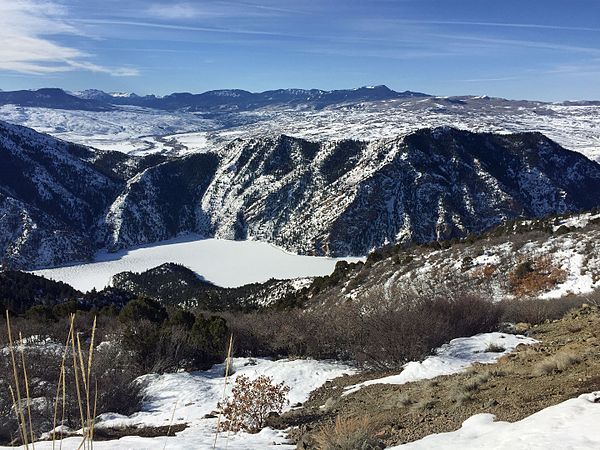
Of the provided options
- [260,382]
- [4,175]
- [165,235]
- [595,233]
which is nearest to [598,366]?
[260,382]

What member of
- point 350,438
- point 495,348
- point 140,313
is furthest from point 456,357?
point 140,313

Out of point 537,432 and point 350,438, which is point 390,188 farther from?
point 537,432

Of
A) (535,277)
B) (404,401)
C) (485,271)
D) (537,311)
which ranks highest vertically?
(404,401)

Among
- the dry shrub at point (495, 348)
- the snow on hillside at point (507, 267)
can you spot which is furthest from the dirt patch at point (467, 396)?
the snow on hillside at point (507, 267)

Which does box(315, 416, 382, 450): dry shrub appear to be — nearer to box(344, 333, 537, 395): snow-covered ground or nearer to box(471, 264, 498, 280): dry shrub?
box(344, 333, 537, 395): snow-covered ground

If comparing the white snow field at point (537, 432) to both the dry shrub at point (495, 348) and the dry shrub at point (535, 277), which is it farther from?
the dry shrub at point (535, 277)

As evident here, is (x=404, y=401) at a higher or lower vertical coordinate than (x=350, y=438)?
lower

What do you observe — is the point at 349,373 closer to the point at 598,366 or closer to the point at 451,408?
the point at 451,408
